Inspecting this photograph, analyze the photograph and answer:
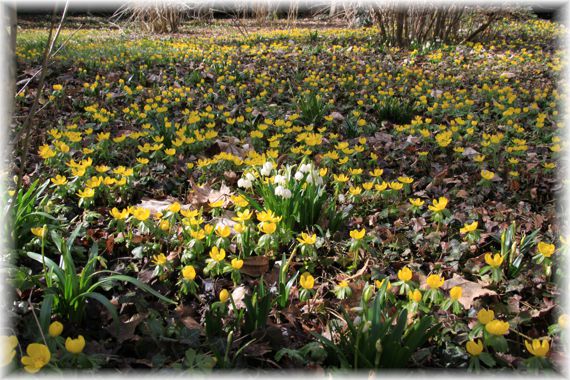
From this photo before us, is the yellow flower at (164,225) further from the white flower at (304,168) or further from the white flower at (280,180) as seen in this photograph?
the white flower at (304,168)

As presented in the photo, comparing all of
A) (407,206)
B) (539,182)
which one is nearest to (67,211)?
(407,206)

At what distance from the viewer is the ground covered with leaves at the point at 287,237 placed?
143 cm

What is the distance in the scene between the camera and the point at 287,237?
1.99 meters

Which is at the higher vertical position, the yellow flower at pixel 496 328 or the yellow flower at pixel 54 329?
the yellow flower at pixel 496 328

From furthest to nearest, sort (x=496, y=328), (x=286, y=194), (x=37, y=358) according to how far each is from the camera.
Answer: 1. (x=286, y=194)
2. (x=496, y=328)
3. (x=37, y=358)

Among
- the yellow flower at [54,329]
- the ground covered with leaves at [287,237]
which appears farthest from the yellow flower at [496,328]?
the yellow flower at [54,329]

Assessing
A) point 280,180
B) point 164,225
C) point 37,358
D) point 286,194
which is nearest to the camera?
point 37,358

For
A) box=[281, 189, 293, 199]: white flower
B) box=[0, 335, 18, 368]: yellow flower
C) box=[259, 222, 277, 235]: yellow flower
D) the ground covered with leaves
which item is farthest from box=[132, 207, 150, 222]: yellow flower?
box=[0, 335, 18, 368]: yellow flower

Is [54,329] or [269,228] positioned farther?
[269,228]

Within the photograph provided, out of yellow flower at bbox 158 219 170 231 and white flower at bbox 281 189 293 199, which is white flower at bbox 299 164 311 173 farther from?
yellow flower at bbox 158 219 170 231

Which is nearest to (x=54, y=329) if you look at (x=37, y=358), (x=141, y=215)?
(x=37, y=358)

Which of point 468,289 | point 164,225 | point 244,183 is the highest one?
point 244,183

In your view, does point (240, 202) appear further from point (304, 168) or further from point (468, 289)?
point (468, 289)

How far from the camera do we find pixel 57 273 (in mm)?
1528
